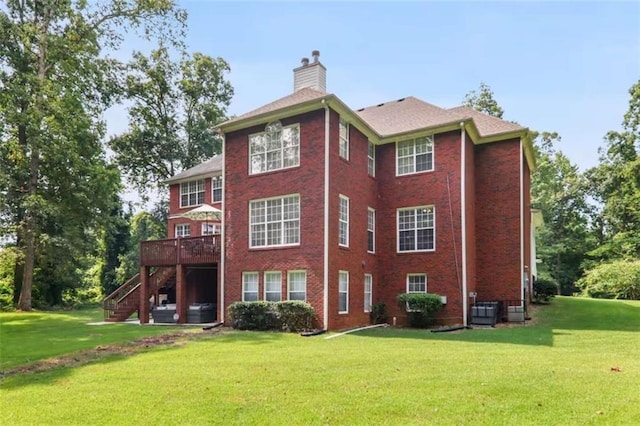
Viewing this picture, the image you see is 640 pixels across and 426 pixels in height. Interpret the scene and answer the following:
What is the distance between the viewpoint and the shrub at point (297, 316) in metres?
15.1

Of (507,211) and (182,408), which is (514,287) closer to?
(507,211)

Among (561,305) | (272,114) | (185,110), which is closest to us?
(272,114)

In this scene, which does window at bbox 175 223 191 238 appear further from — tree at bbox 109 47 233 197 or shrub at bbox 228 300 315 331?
tree at bbox 109 47 233 197

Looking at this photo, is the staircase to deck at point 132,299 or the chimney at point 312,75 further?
the staircase to deck at point 132,299

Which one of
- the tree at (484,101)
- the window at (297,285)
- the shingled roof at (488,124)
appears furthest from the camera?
the tree at (484,101)

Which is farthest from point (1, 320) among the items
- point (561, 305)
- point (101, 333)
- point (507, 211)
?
point (561, 305)

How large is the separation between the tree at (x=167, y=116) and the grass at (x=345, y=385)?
101ft

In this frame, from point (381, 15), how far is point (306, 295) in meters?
8.96

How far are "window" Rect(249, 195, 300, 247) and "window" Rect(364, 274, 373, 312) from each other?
3686 millimetres

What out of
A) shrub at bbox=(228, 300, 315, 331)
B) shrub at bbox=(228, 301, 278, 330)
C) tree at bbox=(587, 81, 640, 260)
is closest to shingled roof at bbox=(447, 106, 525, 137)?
shrub at bbox=(228, 300, 315, 331)

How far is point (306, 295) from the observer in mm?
15758

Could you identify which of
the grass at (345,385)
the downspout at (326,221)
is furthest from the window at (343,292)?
the grass at (345,385)

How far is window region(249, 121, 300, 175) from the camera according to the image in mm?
A: 16891

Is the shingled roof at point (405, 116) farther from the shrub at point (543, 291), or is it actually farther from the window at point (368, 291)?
the shrub at point (543, 291)
